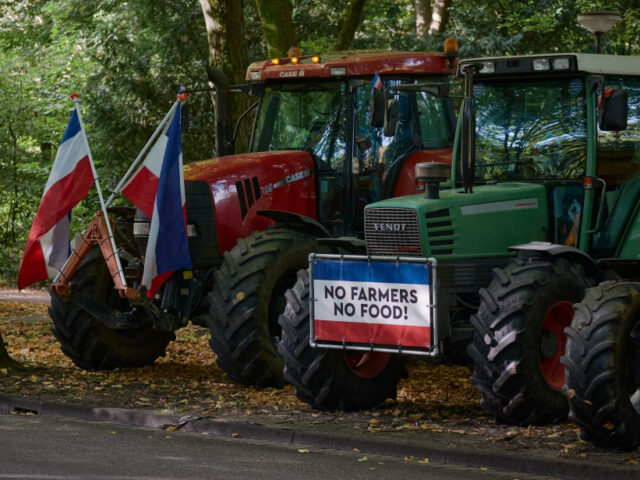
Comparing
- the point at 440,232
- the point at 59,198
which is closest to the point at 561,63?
the point at 440,232

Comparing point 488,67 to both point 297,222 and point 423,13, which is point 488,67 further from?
point 423,13

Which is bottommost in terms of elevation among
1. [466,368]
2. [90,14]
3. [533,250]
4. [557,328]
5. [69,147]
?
[466,368]

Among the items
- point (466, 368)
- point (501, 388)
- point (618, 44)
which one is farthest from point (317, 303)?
point (618, 44)

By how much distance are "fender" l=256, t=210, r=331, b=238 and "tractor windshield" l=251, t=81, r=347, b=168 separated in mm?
975

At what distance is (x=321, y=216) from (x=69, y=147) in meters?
2.66

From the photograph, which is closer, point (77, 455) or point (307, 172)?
point (77, 455)

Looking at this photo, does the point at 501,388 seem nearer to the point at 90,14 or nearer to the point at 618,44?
the point at 618,44

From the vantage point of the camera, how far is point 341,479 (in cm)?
764

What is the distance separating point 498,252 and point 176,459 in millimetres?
3292

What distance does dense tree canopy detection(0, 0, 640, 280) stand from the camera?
23.0 meters

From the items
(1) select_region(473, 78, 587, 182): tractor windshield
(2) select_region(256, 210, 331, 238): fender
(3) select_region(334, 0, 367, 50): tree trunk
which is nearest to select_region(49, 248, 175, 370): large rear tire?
(2) select_region(256, 210, 331, 238): fender

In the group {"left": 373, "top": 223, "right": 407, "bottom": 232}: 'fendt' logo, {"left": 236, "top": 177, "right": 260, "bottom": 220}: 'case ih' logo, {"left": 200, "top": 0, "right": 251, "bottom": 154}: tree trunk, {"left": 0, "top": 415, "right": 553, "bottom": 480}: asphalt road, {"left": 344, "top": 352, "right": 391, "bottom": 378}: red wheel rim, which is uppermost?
{"left": 200, "top": 0, "right": 251, "bottom": 154}: tree trunk

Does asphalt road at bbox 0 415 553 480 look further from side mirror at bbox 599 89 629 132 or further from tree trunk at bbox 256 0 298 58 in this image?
tree trunk at bbox 256 0 298 58

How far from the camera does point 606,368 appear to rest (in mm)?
8289
